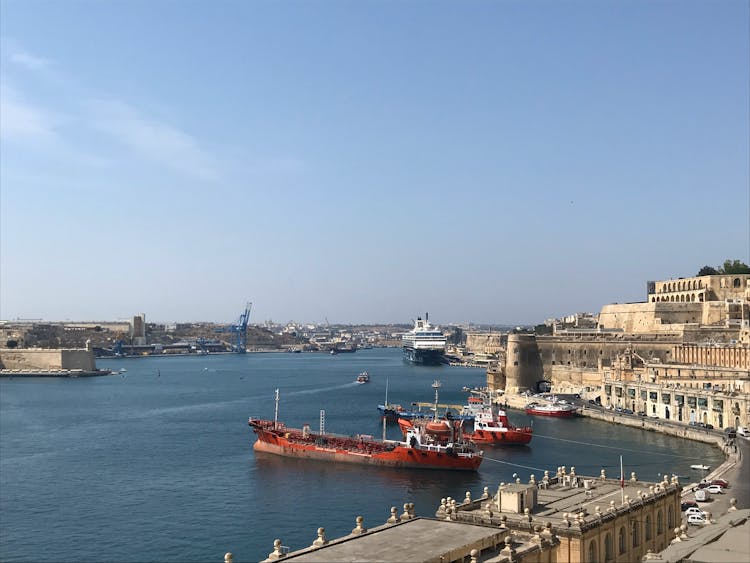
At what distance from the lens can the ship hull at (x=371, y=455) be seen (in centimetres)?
3731

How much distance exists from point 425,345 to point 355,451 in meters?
98.0

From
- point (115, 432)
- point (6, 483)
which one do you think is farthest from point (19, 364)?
point (6, 483)

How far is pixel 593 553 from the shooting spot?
14.0m

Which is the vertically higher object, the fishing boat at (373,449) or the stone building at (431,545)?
the stone building at (431,545)

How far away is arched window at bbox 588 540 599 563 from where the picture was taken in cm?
1388

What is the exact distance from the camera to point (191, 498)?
103 ft

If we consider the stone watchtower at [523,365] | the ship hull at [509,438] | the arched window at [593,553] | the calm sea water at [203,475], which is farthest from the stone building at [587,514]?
the stone watchtower at [523,365]

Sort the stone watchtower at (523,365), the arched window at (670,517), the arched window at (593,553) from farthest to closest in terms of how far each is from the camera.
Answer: the stone watchtower at (523,365) < the arched window at (670,517) < the arched window at (593,553)

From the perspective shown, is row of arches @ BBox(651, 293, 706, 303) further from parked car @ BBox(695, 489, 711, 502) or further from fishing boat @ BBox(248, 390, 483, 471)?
parked car @ BBox(695, 489, 711, 502)

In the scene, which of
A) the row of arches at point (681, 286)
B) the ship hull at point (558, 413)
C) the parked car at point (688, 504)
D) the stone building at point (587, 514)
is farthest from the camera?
the row of arches at point (681, 286)

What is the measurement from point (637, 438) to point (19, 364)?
9697 centimetres

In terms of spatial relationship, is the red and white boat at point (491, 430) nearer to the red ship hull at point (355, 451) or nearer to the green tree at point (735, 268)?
the red ship hull at point (355, 451)

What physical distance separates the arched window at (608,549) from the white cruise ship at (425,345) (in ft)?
382

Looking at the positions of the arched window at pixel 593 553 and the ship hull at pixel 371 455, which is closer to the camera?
the arched window at pixel 593 553
